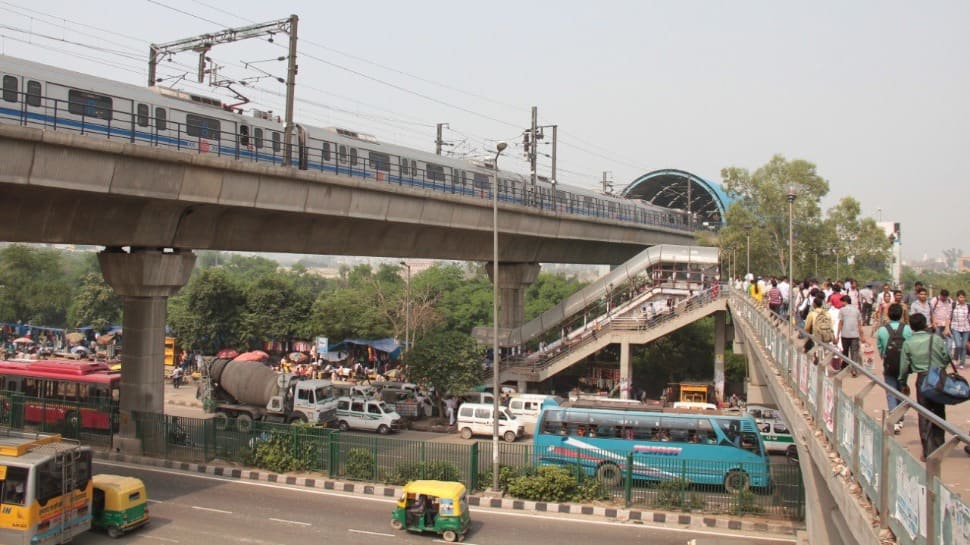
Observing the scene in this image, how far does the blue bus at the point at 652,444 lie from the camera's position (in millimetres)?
18250

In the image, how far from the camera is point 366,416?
28094mm

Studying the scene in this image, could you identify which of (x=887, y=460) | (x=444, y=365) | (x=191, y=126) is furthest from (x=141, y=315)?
(x=887, y=460)

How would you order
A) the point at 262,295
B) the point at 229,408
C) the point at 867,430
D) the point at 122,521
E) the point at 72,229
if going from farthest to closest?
the point at 262,295 → the point at 229,408 → the point at 72,229 → the point at 122,521 → the point at 867,430

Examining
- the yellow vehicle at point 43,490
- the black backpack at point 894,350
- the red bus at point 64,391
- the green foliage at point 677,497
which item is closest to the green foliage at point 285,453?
the red bus at point 64,391

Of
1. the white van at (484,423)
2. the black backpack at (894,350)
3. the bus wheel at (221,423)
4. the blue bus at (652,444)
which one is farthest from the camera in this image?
the white van at (484,423)

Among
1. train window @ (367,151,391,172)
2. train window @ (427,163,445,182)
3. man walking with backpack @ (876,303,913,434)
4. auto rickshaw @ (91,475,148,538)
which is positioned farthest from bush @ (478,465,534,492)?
train window @ (427,163,445,182)

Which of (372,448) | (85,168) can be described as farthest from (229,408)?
(85,168)

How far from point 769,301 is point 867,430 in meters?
15.8

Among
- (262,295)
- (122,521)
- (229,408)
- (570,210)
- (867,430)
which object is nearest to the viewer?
(867,430)

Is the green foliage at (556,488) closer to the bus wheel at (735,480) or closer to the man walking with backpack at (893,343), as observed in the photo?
the bus wheel at (735,480)

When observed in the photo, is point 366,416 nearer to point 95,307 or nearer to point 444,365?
point 444,365

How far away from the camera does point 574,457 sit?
65.0ft

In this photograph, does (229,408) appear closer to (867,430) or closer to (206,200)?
(206,200)

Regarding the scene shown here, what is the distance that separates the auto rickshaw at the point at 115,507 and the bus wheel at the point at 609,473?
1084 centimetres
